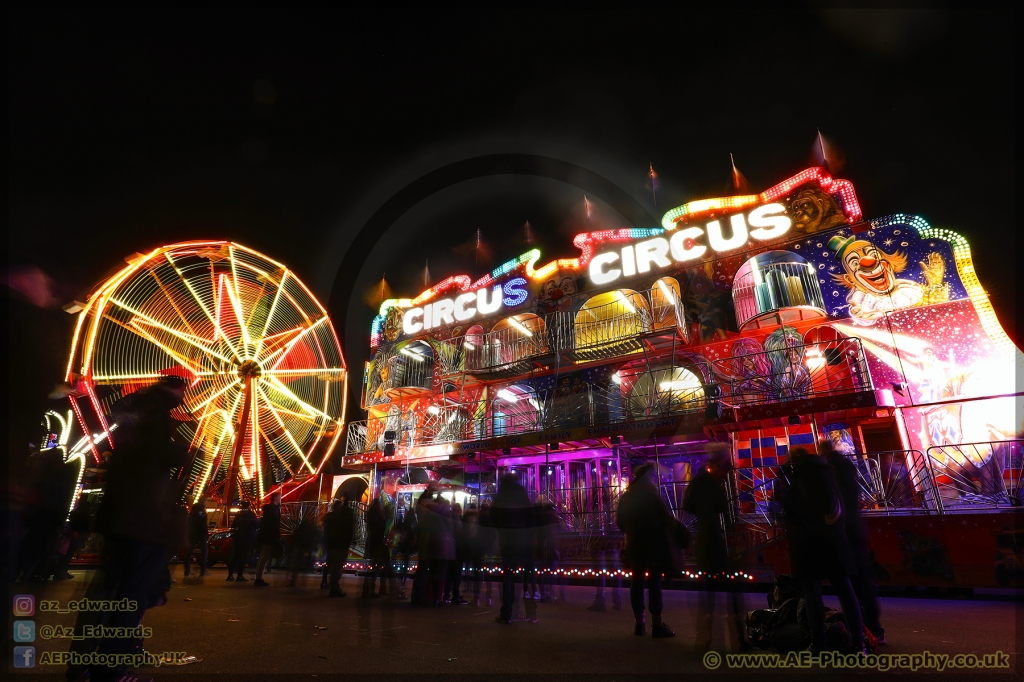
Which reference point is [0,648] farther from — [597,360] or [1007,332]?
[1007,332]

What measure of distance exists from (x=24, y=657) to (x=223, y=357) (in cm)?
1474

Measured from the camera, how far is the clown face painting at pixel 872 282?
501 inches

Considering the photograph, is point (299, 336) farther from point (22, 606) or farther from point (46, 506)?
point (22, 606)

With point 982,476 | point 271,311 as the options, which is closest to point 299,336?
point 271,311

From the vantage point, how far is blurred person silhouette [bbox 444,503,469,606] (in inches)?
330

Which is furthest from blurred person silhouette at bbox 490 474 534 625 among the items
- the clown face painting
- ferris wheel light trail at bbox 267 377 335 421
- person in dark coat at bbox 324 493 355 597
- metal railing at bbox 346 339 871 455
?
ferris wheel light trail at bbox 267 377 335 421

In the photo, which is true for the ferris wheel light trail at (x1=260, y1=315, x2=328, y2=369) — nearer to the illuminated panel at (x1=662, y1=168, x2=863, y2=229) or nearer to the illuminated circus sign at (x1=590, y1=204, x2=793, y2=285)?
the illuminated circus sign at (x1=590, y1=204, x2=793, y2=285)

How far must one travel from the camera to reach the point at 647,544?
17.4 feet

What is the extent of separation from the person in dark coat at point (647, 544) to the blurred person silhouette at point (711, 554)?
1.19 feet

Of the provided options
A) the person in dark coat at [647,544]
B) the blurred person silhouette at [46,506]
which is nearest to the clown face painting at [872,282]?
the person in dark coat at [647,544]

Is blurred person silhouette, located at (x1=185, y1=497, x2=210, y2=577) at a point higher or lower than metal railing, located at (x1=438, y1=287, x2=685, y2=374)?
lower

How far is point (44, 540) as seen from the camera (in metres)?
5.72

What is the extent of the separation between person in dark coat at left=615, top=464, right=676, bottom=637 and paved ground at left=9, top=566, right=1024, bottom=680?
263mm

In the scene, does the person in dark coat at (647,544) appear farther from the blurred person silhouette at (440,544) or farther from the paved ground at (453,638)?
the blurred person silhouette at (440,544)
